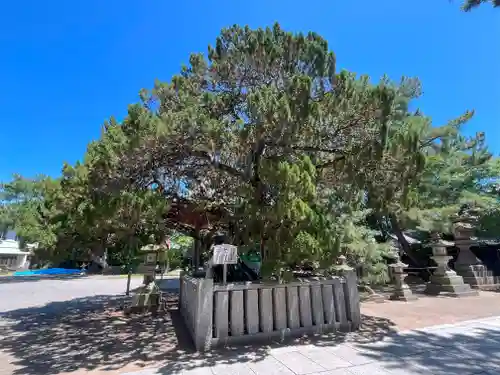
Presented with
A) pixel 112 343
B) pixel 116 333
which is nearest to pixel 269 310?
pixel 112 343

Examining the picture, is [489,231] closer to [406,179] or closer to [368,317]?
[368,317]

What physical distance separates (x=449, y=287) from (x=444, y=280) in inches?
10.5

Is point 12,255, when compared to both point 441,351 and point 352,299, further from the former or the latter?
point 441,351

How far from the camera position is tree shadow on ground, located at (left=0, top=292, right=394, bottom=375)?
147 inches

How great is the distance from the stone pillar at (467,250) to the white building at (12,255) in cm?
3872

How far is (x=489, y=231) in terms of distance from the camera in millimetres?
11688

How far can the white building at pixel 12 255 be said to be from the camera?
108 feet

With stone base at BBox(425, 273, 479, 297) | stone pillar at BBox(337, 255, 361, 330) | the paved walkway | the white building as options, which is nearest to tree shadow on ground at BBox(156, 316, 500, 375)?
the paved walkway

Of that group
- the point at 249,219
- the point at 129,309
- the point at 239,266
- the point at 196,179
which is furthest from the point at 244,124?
the point at 129,309

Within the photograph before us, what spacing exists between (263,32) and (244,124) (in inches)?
66.9

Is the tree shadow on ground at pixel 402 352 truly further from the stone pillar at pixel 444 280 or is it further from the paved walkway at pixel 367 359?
the stone pillar at pixel 444 280

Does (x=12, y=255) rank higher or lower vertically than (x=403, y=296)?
higher

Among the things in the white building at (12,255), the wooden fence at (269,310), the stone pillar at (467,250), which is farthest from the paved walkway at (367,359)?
the white building at (12,255)

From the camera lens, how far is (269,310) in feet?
15.0
